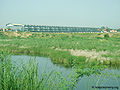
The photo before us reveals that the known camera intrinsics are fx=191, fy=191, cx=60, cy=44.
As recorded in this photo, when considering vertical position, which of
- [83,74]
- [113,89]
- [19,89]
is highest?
[19,89]

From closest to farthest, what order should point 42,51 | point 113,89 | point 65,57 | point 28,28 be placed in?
1. point 113,89
2. point 65,57
3. point 42,51
4. point 28,28

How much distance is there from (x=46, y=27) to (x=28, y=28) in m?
9.60

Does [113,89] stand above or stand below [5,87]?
below

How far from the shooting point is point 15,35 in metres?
60.8

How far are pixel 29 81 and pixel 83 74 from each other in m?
7.54

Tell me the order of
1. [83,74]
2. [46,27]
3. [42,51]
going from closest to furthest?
[83,74], [42,51], [46,27]

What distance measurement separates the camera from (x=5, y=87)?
11.0 feet

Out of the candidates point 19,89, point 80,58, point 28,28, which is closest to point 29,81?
point 19,89

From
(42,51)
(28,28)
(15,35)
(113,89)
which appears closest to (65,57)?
(42,51)

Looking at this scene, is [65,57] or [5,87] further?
[65,57]

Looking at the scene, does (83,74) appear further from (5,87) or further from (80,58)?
(5,87)

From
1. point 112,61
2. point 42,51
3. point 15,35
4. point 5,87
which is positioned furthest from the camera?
point 15,35

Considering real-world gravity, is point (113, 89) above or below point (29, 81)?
below

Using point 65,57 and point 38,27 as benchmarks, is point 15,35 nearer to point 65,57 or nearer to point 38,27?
point 38,27
